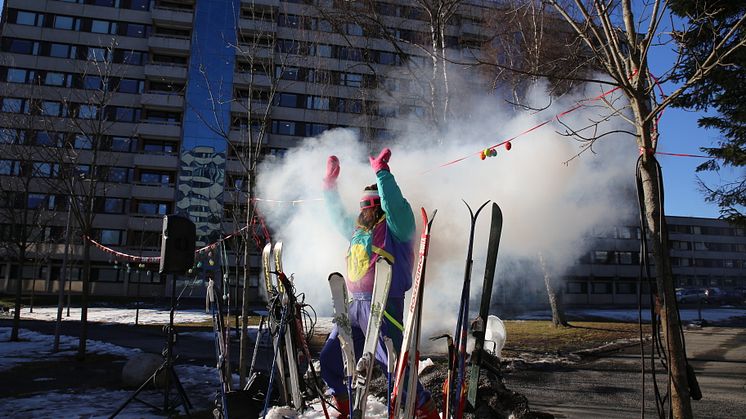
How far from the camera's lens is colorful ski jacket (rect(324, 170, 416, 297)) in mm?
3738

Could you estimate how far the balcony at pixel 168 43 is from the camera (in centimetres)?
3791

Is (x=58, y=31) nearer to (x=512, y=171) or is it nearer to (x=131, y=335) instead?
(x=131, y=335)

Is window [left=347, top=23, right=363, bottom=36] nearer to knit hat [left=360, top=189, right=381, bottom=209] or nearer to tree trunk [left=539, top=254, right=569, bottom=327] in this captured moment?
tree trunk [left=539, top=254, right=569, bottom=327]

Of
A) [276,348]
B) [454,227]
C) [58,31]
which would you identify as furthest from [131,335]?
[58,31]

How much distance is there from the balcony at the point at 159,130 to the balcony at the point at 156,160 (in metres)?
1.60

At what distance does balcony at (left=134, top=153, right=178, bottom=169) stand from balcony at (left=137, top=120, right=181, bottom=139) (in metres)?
1.60

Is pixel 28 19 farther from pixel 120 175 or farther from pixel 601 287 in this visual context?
pixel 601 287

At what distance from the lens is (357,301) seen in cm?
386

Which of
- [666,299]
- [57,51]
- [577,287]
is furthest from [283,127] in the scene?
[666,299]

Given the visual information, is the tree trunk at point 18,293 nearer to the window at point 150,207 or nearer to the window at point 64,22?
the window at point 150,207

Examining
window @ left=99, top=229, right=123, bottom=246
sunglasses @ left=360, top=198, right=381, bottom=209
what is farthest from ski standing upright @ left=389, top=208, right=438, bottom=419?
window @ left=99, top=229, right=123, bottom=246

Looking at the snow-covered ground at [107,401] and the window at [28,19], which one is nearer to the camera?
the snow-covered ground at [107,401]

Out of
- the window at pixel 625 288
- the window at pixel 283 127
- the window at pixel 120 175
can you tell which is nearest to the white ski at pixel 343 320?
the window at pixel 283 127

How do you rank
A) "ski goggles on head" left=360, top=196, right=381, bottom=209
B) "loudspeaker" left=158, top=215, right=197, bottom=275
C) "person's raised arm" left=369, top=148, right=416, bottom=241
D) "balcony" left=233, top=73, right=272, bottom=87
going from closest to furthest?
1. "person's raised arm" left=369, top=148, right=416, bottom=241
2. "ski goggles on head" left=360, top=196, right=381, bottom=209
3. "loudspeaker" left=158, top=215, right=197, bottom=275
4. "balcony" left=233, top=73, right=272, bottom=87
